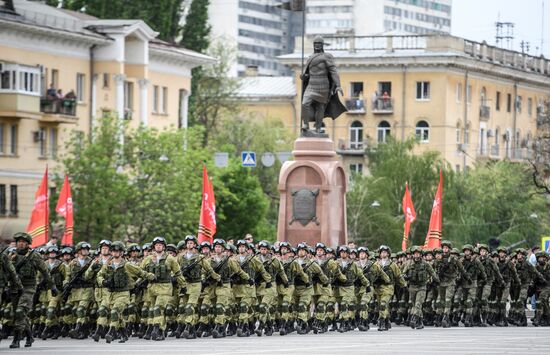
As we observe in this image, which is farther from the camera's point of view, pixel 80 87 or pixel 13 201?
pixel 80 87

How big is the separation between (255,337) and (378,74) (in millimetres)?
65313

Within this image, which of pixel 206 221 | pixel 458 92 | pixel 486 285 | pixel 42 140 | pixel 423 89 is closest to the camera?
pixel 486 285

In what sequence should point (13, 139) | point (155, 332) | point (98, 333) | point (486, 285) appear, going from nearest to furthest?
point (98, 333)
point (155, 332)
point (486, 285)
point (13, 139)

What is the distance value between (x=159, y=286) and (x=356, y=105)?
6692 centimetres

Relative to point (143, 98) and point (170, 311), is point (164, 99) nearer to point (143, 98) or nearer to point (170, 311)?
point (143, 98)

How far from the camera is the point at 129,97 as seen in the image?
76438mm

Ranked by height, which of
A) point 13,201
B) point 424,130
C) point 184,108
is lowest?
point 13,201

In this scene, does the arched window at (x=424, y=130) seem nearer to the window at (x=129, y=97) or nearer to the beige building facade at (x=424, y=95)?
the beige building facade at (x=424, y=95)

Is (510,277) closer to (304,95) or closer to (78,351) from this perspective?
(304,95)

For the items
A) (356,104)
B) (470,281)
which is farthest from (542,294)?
(356,104)

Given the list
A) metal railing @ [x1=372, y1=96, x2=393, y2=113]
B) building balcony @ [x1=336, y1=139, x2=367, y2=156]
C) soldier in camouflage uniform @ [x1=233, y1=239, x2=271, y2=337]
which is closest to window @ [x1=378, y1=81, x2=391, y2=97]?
metal railing @ [x1=372, y1=96, x2=393, y2=113]

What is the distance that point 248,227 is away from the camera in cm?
7919

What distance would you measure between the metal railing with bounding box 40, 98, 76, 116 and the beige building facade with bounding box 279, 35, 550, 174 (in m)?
27.7

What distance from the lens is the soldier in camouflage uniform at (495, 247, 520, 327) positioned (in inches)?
1556
